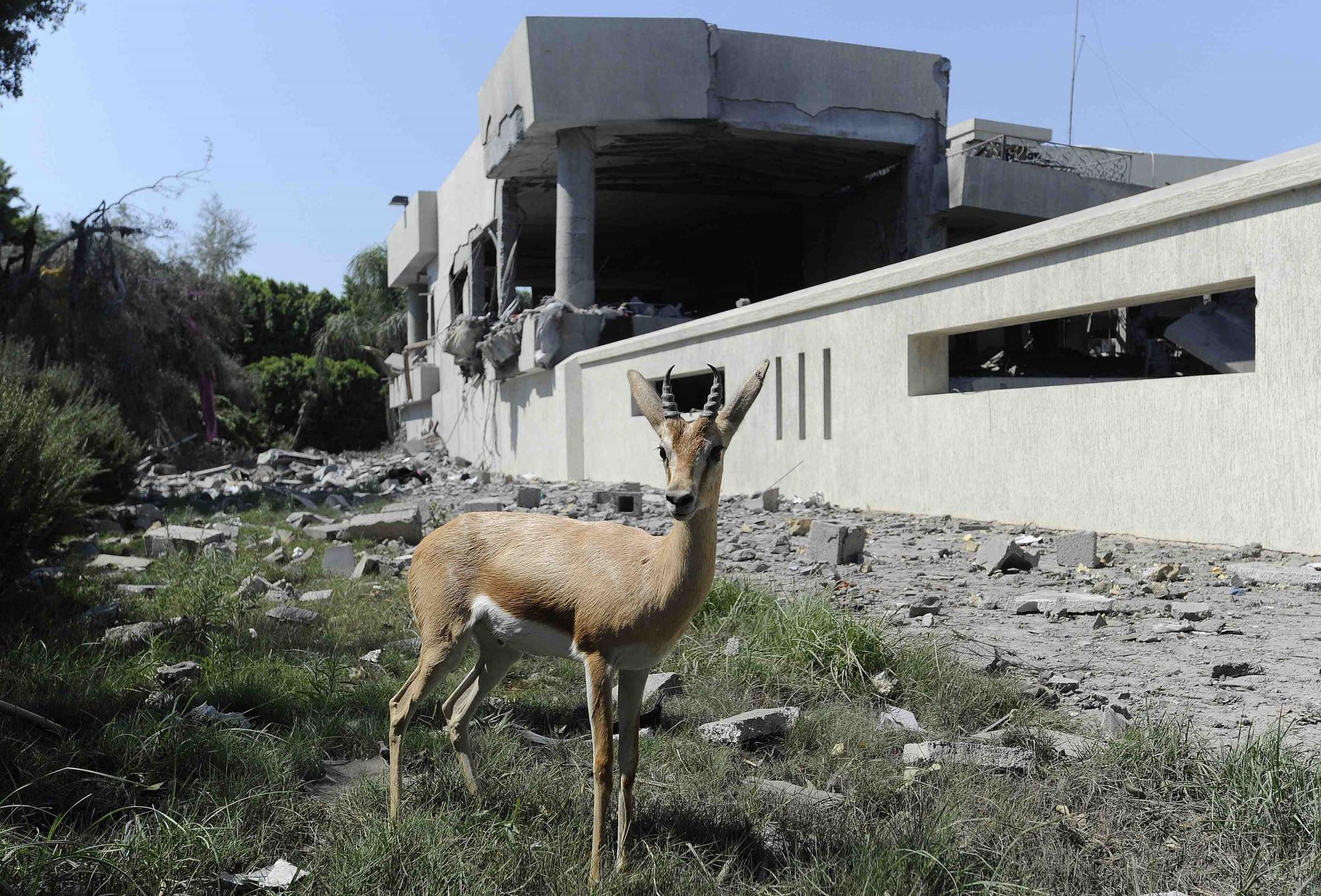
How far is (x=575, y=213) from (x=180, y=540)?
1048cm

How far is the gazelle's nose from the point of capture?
2809 millimetres

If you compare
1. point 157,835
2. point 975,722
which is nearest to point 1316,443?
point 975,722

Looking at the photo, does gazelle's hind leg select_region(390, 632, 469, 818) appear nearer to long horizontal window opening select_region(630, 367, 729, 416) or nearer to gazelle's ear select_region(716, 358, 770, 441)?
gazelle's ear select_region(716, 358, 770, 441)

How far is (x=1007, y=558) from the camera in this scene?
26.3ft

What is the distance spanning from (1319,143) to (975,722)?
22.1 ft

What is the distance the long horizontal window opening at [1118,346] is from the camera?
11.6m

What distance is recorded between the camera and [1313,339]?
291 inches

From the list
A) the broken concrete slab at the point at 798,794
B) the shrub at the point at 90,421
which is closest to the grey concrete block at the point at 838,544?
the broken concrete slab at the point at 798,794

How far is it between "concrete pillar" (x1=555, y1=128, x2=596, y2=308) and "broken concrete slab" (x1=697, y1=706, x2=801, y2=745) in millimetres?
15650

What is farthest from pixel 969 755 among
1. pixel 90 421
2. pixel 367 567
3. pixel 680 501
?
pixel 90 421

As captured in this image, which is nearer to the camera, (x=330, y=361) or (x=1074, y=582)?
(x=1074, y=582)

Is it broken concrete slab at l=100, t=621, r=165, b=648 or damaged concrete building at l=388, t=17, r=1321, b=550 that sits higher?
damaged concrete building at l=388, t=17, r=1321, b=550

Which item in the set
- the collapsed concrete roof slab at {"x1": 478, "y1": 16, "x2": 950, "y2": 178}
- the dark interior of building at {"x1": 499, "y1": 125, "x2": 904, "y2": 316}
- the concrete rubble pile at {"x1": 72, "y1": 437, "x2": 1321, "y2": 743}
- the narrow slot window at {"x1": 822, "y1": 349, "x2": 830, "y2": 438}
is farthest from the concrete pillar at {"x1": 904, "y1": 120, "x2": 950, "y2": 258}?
the concrete rubble pile at {"x1": 72, "y1": 437, "x2": 1321, "y2": 743}

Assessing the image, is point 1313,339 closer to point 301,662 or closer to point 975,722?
point 975,722
